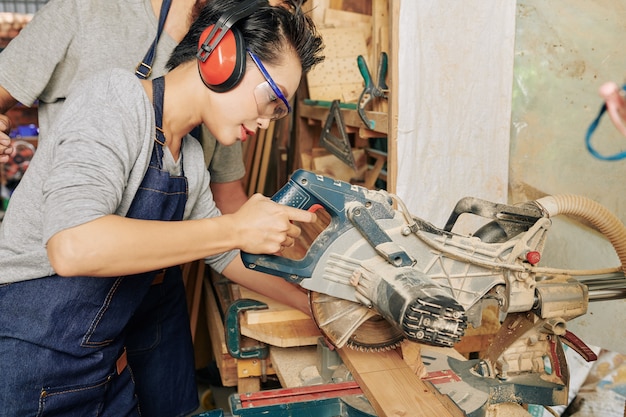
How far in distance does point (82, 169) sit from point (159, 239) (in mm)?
208

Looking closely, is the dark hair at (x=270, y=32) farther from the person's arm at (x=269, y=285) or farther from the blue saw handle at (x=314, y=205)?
the person's arm at (x=269, y=285)

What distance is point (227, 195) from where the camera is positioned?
7.59 ft

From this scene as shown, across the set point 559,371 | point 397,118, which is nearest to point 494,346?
point 559,371

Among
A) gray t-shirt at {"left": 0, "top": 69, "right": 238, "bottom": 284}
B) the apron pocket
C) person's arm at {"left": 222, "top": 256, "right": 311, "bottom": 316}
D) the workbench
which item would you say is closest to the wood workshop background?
person's arm at {"left": 222, "top": 256, "right": 311, "bottom": 316}

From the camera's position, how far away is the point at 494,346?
157cm

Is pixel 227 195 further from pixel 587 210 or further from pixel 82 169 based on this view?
pixel 587 210

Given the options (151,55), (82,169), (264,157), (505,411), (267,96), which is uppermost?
(151,55)

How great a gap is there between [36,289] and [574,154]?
1903 mm

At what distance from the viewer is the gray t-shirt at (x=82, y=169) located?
113 cm

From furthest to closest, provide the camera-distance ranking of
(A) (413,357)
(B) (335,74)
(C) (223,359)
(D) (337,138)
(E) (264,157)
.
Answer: (E) (264,157)
(B) (335,74)
(D) (337,138)
(C) (223,359)
(A) (413,357)

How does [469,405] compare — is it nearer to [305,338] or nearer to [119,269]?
[305,338]

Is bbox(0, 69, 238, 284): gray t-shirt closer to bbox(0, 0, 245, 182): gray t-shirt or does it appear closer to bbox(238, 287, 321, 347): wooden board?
bbox(0, 0, 245, 182): gray t-shirt

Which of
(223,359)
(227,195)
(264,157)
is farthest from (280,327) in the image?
(264,157)

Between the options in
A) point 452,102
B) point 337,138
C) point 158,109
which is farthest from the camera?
point 337,138
